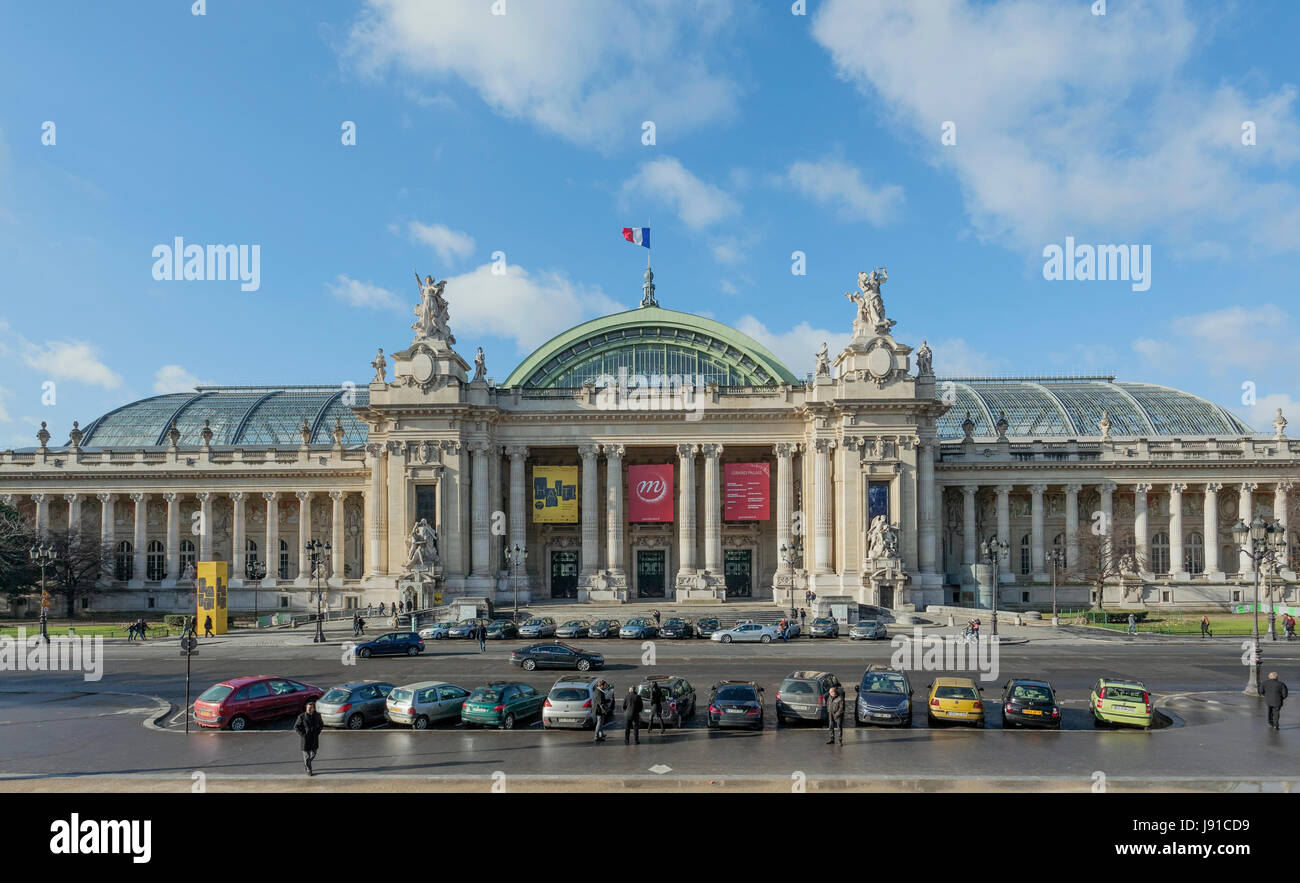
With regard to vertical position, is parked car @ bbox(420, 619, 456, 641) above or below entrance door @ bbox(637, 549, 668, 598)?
below

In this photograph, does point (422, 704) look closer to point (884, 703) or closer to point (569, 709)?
point (569, 709)

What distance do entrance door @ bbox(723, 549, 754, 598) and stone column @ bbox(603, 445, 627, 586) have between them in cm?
992

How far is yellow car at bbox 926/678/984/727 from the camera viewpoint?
26.7 m

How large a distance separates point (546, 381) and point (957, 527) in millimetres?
40201

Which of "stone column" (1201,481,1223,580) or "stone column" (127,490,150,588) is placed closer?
"stone column" (1201,481,1223,580)

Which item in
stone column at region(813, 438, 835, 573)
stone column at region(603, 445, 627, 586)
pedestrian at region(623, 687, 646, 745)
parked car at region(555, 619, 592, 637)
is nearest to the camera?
pedestrian at region(623, 687, 646, 745)

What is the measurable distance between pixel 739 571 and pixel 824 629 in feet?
83.0

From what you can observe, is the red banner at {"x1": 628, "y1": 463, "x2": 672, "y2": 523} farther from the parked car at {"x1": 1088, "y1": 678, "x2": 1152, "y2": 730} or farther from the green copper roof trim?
the parked car at {"x1": 1088, "y1": 678, "x2": 1152, "y2": 730}

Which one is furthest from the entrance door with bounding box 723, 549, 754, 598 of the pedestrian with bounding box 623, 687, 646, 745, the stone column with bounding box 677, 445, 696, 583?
the pedestrian with bounding box 623, 687, 646, 745

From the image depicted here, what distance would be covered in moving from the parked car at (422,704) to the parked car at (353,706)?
43 cm

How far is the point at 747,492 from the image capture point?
242ft

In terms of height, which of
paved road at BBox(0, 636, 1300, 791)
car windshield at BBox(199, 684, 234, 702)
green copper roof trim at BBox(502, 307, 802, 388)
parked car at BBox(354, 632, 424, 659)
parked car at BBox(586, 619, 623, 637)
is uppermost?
green copper roof trim at BBox(502, 307, 802, 388)
